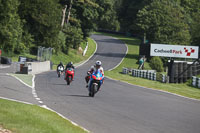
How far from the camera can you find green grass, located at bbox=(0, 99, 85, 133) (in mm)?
8667

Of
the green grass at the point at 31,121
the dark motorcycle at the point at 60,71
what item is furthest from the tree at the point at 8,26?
the green grass at the point at 31,121

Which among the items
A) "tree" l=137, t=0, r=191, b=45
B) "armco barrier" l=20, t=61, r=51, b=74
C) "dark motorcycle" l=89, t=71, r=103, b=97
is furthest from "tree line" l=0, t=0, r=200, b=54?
"dark motorcycle" l=89, t=71, r=103, b=97

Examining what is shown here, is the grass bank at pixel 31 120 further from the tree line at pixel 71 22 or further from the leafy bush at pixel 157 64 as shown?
the leafy bush at pixel 157 64

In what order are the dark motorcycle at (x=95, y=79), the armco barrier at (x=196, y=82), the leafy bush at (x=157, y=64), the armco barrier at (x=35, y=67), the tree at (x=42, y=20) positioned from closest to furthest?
1. the dark motorcycle at (x=95, y=79)
2. the armco barrier at (x=196, y=82)
3. the armco barrier at (x=35, y=67)
4. the leafy bush at (x=157, y=64)
5. the tree at (x=42, y=20)

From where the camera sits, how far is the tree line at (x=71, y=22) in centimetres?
5381

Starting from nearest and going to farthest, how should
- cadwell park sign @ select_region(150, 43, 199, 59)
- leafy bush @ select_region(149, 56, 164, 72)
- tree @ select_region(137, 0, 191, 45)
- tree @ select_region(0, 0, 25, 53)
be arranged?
cadwell park sign @ select_region(150, 43, 199, 59) < tree @ select_region(0, 0, 25, 53) < leafy bush @ select_region(149, 56, 164, 72) < tree @ select_region(137, 0, 191, 45)

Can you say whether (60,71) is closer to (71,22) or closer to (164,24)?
(71,22)

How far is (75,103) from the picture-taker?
1462 cm

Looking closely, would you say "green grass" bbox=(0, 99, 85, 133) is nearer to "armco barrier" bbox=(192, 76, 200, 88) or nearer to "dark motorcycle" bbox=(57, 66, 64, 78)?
"dark motorcycle" bbox=(57, 66, 64, 78)

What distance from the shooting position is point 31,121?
376 inches

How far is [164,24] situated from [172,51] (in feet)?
101

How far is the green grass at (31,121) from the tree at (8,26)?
1604 inches

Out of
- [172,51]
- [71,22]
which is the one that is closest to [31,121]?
[172,51]

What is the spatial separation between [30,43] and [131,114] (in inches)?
1874
